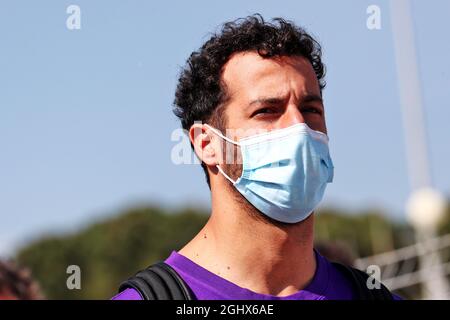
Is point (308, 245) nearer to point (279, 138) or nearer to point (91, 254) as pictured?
point (279, 138)

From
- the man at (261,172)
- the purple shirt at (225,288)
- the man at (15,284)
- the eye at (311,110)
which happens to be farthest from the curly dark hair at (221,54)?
the man at (15,284)

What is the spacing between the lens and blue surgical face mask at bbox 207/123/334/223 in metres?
4.31

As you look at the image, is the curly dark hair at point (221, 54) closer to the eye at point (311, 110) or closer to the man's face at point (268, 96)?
the man's face at point (268, 96)

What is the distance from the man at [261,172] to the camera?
423cm

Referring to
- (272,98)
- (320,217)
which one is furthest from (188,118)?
(320,217)

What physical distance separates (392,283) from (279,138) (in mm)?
25966

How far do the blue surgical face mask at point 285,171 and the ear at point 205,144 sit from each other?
→ 4cm

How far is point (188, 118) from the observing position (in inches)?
184

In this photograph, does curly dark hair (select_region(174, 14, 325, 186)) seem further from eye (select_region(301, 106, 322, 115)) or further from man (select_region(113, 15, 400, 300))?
eye (select_region(301, 106, 322, 115))

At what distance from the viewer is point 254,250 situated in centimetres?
424

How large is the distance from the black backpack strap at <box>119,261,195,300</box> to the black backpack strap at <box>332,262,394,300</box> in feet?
2.77

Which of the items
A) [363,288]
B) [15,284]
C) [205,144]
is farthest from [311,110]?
[15,284]

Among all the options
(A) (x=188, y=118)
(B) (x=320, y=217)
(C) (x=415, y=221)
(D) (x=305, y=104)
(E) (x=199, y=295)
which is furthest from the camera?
(B) (x=320, y=217)

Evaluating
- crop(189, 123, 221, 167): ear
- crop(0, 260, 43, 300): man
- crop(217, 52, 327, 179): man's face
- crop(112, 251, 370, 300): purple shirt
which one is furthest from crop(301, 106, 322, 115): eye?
crop(0, 260, 43, 300): man
